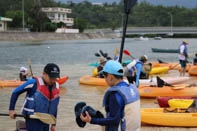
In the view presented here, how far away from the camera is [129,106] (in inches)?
145

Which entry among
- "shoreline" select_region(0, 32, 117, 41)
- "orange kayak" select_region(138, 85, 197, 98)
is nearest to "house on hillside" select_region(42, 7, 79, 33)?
"shoreline" select_region(0, 32, 117, 41)

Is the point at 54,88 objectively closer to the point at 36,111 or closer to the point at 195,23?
the point at 36,111

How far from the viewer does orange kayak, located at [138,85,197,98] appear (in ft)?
37.4

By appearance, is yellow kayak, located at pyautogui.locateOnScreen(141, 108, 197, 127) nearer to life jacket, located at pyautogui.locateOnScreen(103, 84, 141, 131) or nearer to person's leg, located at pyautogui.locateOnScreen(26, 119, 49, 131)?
person's leg, located at pyautogui.locateOnScreen(26, 119, 49, 131)

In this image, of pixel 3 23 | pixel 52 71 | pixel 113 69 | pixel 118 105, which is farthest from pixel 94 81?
pixel 3 23

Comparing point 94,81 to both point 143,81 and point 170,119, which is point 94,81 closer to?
point 143,81

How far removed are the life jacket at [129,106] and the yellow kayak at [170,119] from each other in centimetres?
412

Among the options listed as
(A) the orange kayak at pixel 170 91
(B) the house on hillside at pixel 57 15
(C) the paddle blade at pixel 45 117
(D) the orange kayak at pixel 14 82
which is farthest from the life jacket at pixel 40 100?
(B) the house on hillside at pixel 57 15

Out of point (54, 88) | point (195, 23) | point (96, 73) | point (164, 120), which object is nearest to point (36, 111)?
point (54, 88)

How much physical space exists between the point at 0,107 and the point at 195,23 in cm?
13081

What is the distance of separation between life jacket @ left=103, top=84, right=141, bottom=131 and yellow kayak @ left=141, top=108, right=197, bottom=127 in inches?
162

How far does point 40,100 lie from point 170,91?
25.2ft

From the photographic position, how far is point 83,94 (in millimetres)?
13859

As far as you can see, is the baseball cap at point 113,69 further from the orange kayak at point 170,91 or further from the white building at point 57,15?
the white building at point 57,15
